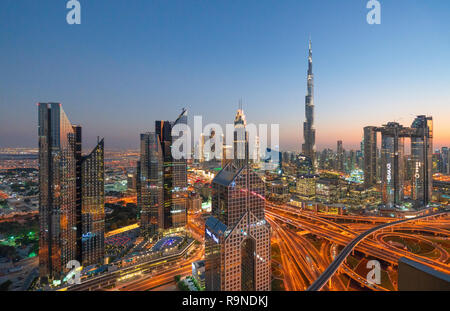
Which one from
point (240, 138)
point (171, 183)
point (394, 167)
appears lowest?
point (171, 183)

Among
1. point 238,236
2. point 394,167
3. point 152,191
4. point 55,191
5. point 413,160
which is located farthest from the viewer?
point 413,160

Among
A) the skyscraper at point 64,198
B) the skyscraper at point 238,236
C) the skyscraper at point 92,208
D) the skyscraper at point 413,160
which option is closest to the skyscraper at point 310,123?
the skyscraper at point 413,160

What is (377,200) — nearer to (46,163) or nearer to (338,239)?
(338,239)

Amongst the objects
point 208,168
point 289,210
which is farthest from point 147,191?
point 208,168

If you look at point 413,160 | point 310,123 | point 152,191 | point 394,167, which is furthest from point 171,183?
point 310,123

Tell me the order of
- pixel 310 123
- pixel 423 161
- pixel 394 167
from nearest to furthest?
pixel 423 161 → pixel 394 167 → pixel 310 123

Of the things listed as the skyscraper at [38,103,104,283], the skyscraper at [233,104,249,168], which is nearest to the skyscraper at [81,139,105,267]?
the skyscraper at [38,103,104,283]

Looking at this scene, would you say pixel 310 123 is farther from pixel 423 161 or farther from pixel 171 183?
pixel 171 183
